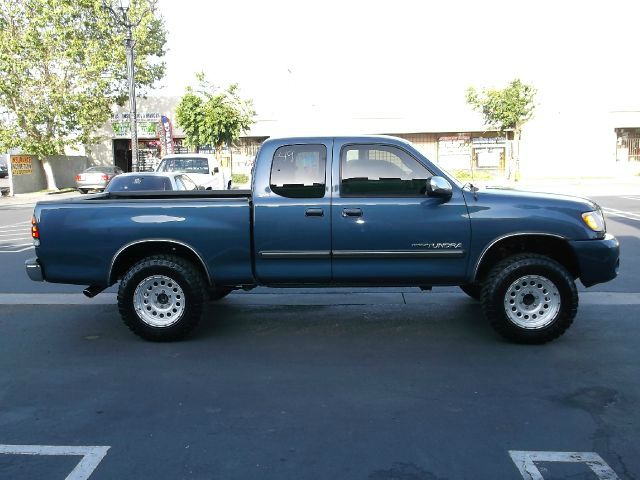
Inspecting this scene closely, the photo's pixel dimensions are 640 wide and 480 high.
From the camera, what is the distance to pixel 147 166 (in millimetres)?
38219

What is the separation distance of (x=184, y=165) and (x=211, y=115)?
12.9 meters

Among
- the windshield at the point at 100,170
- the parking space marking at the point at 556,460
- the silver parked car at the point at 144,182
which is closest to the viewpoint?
the parking space marking at the point at 556,460

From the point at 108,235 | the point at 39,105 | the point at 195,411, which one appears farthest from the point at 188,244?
the point at 39,105

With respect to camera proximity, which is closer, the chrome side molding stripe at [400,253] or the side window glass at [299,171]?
the chrome side molding stripe at [400,253]

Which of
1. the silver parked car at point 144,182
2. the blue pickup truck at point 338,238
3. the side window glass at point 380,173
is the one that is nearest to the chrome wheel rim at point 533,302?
the blue pickup truck at point 338,238

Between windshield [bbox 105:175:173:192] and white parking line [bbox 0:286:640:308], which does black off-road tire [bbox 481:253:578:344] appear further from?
windshield [bbox 105:175:173:192]

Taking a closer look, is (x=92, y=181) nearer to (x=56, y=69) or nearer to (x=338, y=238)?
(x=56, y=69)

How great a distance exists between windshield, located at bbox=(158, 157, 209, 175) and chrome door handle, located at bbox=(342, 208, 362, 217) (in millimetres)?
12075

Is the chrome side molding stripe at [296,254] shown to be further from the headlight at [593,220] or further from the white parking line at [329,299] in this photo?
the headlight at [593,220]

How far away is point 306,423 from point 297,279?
2043 mm

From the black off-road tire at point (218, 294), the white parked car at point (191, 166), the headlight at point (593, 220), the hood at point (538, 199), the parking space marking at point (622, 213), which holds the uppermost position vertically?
the white parked car at point (191, 166)

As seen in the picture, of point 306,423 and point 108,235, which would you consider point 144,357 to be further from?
point 306,423

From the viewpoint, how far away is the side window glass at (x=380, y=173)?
6.07m

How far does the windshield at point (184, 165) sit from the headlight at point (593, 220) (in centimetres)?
1297
